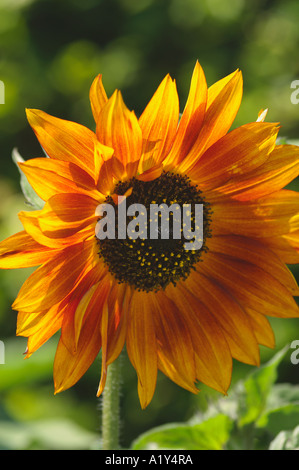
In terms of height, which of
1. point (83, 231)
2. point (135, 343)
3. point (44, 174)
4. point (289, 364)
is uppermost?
point (44, 174)

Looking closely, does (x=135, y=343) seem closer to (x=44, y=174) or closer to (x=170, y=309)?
(x=170, y=309)

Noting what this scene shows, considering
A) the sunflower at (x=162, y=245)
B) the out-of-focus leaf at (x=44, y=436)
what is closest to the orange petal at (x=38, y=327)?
the sunflower at (x=162, y=245)

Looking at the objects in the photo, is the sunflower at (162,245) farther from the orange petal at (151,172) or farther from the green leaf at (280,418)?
the green leaf at (280,418)

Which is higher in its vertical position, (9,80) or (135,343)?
(9,80)

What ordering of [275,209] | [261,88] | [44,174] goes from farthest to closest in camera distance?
1. [261,88]
2. [275,209]
3. [44,174]

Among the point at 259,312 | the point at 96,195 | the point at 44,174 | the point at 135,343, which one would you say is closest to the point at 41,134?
the point at 44,174

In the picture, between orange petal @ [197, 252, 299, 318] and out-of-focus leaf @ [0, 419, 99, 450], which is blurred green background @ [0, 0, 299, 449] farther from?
orange petal @ [197, 252, 299, 318]
